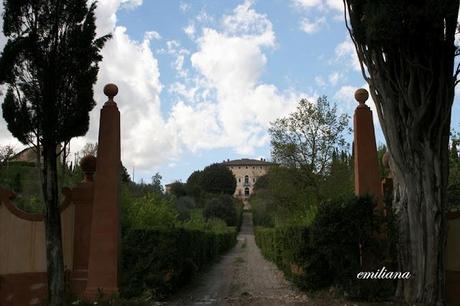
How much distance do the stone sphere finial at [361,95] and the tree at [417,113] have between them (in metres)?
1.33

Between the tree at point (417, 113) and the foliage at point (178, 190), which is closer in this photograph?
the tree at point (417, 113)

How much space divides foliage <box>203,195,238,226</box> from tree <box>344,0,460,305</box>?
55993 mm

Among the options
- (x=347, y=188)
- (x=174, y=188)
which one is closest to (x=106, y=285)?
(x=347, y=188)

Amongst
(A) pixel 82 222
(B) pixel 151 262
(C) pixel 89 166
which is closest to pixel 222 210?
(B) pixel 151 262

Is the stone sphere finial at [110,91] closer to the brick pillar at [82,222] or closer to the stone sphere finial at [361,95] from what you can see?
the brick pillar at [82,222]

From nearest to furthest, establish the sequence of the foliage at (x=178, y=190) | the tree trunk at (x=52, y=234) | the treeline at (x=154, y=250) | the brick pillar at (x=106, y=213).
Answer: the tree trunk at (x=52, y=234)
the brick pillar at (x=106, y=213)
the treeline at (x=154, y=250)
the foliage at (x=178, y=190)

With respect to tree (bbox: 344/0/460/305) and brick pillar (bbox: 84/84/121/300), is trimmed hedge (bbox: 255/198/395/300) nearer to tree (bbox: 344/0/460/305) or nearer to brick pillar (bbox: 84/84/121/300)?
tree (bbox: 344/0/460/305)

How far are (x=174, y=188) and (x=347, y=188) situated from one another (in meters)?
63.2

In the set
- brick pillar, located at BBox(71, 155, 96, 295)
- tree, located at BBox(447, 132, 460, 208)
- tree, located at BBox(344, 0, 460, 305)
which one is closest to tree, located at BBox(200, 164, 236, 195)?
tree, located at BBox(447, 132, 460, 208)

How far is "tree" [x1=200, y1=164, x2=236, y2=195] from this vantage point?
96.7m

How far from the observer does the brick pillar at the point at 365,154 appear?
10641 mm

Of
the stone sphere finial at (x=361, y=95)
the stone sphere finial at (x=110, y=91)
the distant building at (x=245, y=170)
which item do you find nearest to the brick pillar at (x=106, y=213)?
the stone sphere finial at (x=110, y=91)

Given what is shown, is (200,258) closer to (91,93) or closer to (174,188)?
(91,93)

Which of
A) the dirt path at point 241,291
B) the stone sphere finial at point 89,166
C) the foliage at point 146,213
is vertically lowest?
the dirt path at point 241,291
